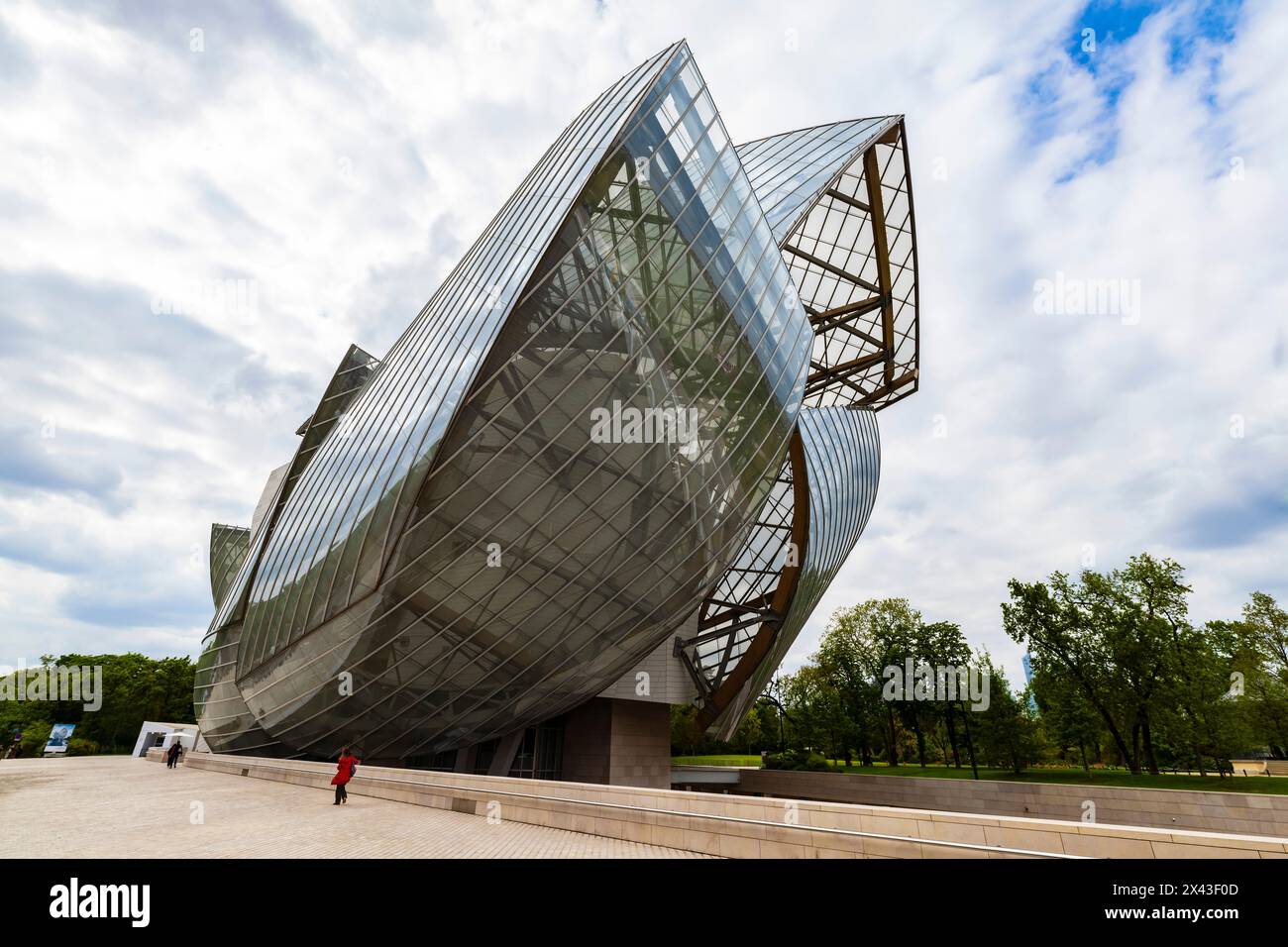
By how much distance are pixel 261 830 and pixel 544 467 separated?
10232mm

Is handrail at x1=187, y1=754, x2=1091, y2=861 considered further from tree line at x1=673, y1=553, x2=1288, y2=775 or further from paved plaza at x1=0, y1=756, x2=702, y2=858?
tree line at x1=673, y1=553, x2=1288, y2=775

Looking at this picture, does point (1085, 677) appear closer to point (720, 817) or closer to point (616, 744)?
point (616, 744)

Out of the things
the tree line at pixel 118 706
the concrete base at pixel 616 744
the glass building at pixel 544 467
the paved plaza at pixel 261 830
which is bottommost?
the tree line at pixel 118 706

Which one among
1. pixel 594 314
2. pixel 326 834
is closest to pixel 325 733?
pixel 326 834

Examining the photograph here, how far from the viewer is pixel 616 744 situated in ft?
104

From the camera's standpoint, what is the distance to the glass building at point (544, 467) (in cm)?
1700

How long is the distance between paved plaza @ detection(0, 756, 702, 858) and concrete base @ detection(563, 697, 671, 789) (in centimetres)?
1836

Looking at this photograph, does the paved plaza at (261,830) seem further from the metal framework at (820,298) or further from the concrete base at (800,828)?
the metal framework at (820,298)

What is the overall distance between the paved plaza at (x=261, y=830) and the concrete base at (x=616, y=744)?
60.2 feet

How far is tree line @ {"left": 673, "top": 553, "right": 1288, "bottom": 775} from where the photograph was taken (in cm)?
3372

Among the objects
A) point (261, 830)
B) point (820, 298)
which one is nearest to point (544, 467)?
point (261, 830)

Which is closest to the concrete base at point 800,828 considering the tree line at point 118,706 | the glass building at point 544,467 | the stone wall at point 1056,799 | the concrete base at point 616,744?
the glass building at point 544,467
